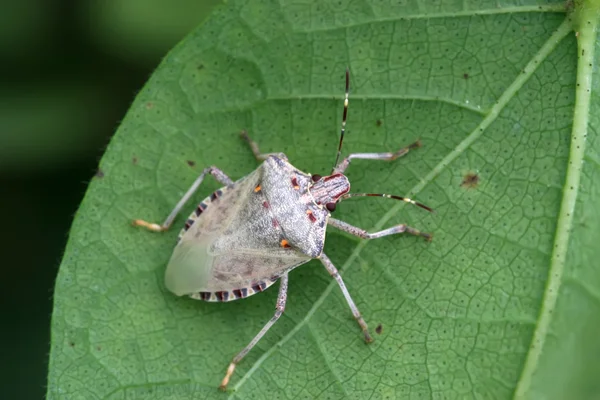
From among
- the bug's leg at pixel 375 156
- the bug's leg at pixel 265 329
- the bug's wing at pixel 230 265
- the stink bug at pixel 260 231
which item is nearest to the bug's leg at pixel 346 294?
the stink bug at pixel 260 231

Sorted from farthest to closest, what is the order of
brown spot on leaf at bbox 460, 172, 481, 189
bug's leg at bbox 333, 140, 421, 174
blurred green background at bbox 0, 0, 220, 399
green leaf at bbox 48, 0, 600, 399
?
1. blurred green background at bbox 0, 0, 220, 399
2. bug's leg at bbox 333, 140, 421, 174
3. brown spot on leaf at bbox 460, 172, 481, 189
4. green leaf at bbox 48, 0, 600, 399

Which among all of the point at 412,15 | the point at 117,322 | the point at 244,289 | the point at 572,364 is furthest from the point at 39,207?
the point at 572,364

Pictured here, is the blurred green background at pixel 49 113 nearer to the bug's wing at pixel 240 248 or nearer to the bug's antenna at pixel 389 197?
the bug's wing at pixel 240 248

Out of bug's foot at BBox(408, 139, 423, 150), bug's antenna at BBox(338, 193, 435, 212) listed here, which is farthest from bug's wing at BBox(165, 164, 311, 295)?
bug's foot at BBox(408, 139, 423, 150)

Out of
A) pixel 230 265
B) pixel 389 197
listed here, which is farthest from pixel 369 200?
pixel 230 265

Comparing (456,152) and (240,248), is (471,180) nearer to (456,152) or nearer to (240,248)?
(456,152)

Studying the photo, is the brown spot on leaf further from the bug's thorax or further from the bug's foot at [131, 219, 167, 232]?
the bug's foot at [131, 219, 167, 232]

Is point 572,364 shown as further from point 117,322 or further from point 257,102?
point 117,322
